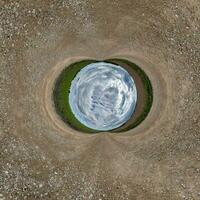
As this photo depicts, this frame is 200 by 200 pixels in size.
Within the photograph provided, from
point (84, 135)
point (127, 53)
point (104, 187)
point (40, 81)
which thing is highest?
point (127, 53)

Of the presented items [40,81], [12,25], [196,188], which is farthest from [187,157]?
[12,25]

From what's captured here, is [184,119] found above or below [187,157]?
above

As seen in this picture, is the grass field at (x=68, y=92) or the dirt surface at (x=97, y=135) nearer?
the grass field at (x=68, y=92)

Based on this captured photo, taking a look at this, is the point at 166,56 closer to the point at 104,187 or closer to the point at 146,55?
the point at 146,55

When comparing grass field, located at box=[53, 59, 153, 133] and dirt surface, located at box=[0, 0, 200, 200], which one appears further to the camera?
dirt surface, located at box=[0, 0, 200, 200]
